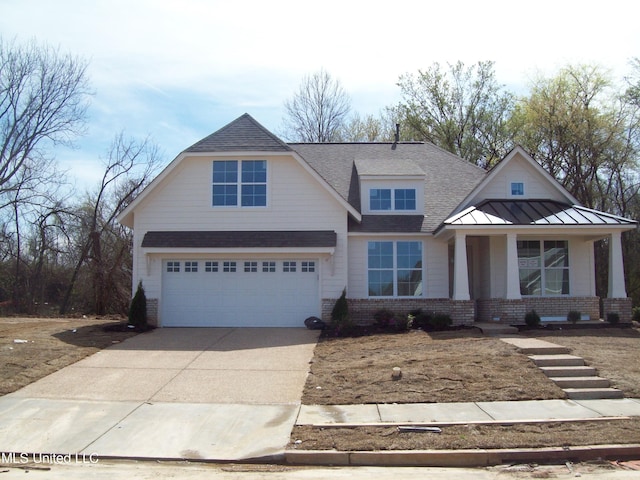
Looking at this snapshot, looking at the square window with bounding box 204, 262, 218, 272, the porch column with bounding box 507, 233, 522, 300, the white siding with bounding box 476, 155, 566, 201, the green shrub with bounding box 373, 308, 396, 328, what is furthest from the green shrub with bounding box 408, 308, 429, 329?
the square window with bounding box 204, 262, 218, 272

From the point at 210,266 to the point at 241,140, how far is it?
14.0ft

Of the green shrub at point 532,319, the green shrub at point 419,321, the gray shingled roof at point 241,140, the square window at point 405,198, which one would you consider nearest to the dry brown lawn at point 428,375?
the green shrub at point 419,321

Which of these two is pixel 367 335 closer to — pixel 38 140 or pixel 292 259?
pixel 292 259

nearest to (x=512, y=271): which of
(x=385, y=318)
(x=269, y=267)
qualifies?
(x=385, y=318)

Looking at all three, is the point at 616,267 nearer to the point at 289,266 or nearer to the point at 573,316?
the point at 573,316

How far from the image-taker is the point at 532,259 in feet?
63.1

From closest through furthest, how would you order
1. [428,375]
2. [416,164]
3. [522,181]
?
[428,375]
[522,181]
[416,164]

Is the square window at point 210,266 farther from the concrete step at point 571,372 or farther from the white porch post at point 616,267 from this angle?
the white porch post at point 616,267

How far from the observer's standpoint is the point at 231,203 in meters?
19.5

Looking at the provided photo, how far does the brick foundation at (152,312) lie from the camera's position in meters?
19.1

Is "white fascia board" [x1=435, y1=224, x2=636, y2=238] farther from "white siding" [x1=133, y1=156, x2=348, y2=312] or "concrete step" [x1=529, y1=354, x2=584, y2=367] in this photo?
"concrete step" [x1=529, y1=354, x2=584, y2=367]

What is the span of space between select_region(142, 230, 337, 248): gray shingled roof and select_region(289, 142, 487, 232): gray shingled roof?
2092mm

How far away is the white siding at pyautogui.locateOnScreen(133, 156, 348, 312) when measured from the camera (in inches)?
759

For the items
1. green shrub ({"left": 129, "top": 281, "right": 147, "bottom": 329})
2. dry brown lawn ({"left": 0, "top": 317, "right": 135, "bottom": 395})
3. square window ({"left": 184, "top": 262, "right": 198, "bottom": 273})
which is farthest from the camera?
square window ({"left": 184, "top": 262, "right": 198, "bottom": 273})
